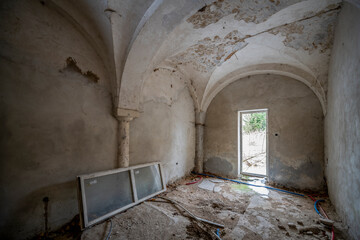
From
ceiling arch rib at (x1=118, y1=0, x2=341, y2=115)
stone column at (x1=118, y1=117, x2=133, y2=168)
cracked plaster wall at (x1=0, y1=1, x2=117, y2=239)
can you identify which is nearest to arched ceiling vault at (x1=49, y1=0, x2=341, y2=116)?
ceiling arch rib at (x1=118, y1=0, x2=341, y2=115)

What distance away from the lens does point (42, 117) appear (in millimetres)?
2184

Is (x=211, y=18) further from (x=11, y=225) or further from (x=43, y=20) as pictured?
(x=11, y=225)

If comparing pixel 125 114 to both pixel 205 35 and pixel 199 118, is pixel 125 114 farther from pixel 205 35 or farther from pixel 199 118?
pixel 199 118

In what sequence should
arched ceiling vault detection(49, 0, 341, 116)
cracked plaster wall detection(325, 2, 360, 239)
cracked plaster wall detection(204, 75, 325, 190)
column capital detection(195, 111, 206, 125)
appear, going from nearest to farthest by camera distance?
cracked plaster wall detection(325, 2, 360, 239) < arched ceiling vault detection(49, 0, 341, 116) < cracked plaster wall detection(204, 75, 325, 190) < column capital detection(195, 111, 206, 125)

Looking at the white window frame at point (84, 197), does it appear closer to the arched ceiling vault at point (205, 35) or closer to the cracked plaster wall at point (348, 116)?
the arched ceiling vault at point (205, 35)

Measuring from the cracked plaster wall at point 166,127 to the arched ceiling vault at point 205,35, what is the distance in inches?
18.5

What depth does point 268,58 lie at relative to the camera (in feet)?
13.5

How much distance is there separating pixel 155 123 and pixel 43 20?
270cm

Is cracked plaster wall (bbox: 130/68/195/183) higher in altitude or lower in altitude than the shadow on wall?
higher

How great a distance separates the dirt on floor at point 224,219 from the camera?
7.18ft

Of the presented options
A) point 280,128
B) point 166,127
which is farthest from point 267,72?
point 166,127

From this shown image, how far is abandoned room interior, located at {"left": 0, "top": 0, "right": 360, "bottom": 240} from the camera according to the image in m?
2.04

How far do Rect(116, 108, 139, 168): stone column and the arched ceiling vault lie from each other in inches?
6.6

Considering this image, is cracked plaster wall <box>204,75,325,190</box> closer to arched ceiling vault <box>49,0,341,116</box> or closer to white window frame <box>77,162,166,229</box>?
arched ceiling vault <box>49,0,341,116</box>
